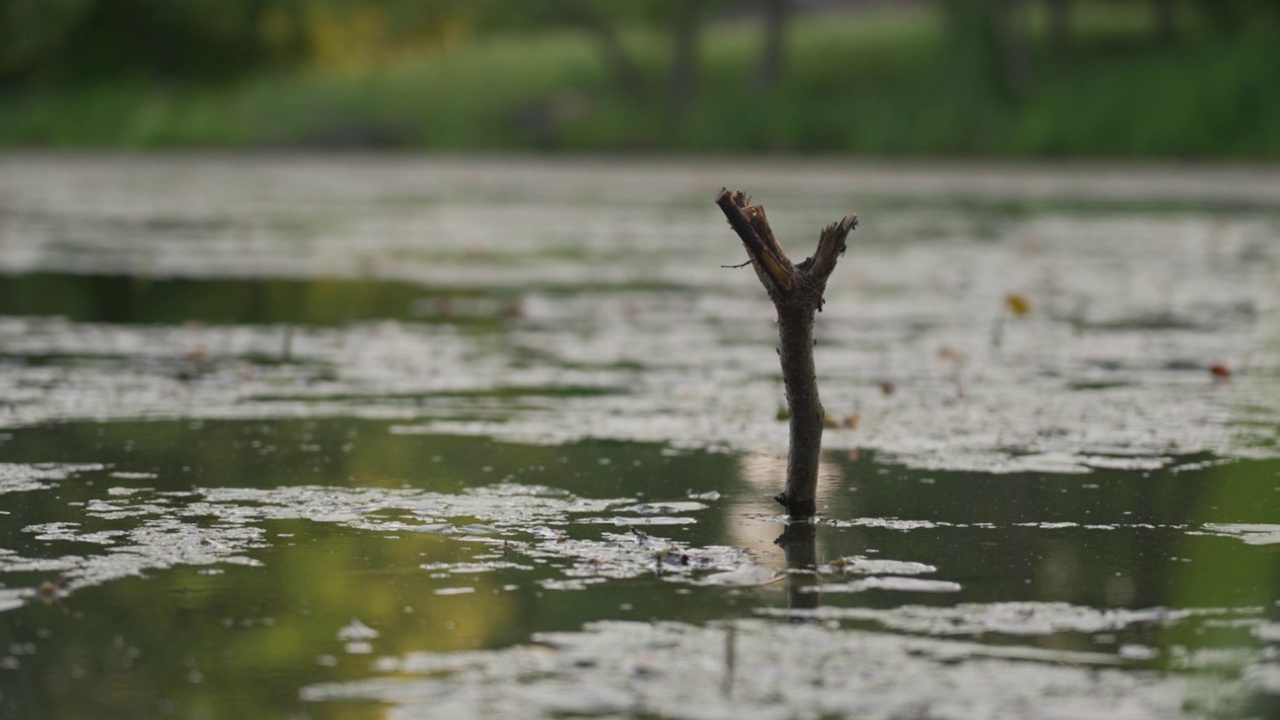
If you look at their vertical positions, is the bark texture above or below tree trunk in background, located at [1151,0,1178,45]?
below

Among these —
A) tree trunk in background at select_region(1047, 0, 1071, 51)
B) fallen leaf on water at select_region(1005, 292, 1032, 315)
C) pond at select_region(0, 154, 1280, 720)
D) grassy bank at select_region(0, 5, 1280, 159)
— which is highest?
tree trunk in background at select_region(1047, 0, 1071, 51)

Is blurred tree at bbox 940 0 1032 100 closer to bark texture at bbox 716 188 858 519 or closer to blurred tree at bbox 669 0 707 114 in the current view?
blurred tree at bbox 669 0 707 114

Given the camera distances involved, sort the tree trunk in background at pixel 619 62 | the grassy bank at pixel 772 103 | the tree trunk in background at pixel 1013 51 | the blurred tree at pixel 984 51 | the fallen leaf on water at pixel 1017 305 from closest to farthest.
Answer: the fallen leaf on water at pixel 1017 305 → the grassy bank at pixel 772 103 → the blurred tree at pixel 984 51 → the tree trunk in background at pixel 1013 51 → the tree trunk in background at pixel 619 62

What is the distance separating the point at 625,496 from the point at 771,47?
52907mm

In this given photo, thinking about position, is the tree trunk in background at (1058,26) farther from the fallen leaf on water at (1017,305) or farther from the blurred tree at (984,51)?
the fallen leaf on water at (1017,305)

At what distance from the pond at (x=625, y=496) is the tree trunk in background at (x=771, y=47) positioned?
4044cm

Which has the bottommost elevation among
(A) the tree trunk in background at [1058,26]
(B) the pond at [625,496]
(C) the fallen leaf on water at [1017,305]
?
(B) the pond at [625,496]

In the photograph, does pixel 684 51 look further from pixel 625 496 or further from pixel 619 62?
pixel 625 496

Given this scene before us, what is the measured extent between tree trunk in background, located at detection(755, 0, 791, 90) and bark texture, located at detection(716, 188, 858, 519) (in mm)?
52025

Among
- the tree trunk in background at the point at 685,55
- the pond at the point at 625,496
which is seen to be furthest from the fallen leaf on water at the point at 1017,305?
the tree trunk in background at the point at 685,55

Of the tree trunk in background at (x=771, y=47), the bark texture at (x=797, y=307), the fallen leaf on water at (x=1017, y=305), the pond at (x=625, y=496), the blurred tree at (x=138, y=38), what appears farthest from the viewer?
the blurred tree at (x=138, y=38)

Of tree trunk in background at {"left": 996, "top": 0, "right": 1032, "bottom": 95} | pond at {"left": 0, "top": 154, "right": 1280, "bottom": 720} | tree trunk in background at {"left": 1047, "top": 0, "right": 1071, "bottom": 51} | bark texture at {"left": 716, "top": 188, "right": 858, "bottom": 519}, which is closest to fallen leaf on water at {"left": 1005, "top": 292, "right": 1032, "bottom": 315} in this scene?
pond at {"left": 0, "top": 154, "right": 1280, "bottom": 720}

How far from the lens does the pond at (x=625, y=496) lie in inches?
196

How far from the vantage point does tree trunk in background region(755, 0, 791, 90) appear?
59.0 meters
